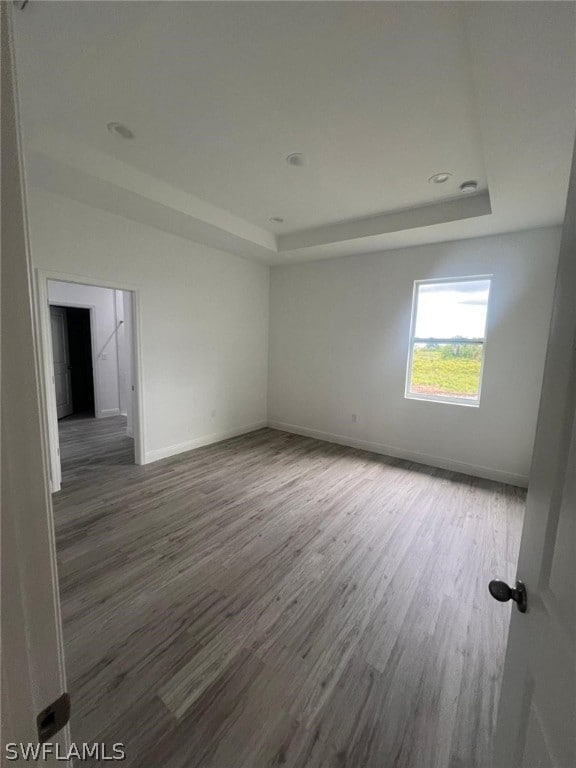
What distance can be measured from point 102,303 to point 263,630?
625cm

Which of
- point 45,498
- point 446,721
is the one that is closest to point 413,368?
point 446,721

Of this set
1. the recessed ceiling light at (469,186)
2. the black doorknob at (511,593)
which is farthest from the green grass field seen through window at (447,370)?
the black doorknob at (511,593)

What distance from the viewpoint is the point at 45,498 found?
1.57ft

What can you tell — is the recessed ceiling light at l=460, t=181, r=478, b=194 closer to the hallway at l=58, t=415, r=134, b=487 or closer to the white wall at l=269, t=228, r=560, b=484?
the white wall at l=269, t=228, r=560, b=484

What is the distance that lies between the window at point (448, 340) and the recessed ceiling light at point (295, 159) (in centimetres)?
218

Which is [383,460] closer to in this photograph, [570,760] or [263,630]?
[263,630]

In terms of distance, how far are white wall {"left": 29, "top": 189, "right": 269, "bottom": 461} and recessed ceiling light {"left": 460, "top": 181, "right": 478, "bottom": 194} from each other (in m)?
2.99

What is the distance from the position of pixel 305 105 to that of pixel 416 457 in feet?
12.6

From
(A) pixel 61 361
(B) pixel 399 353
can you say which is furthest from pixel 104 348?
(B) pixel 399 353

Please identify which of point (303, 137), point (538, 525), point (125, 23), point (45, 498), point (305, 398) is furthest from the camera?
point (305, 398)

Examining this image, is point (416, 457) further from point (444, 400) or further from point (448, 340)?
point (448, 340)

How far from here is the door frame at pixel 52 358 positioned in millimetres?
2797

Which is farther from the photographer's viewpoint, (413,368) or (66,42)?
(413,368)

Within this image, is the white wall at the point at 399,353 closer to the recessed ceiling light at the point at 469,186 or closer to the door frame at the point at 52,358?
the recessed ceiling light at the point at 469,186
